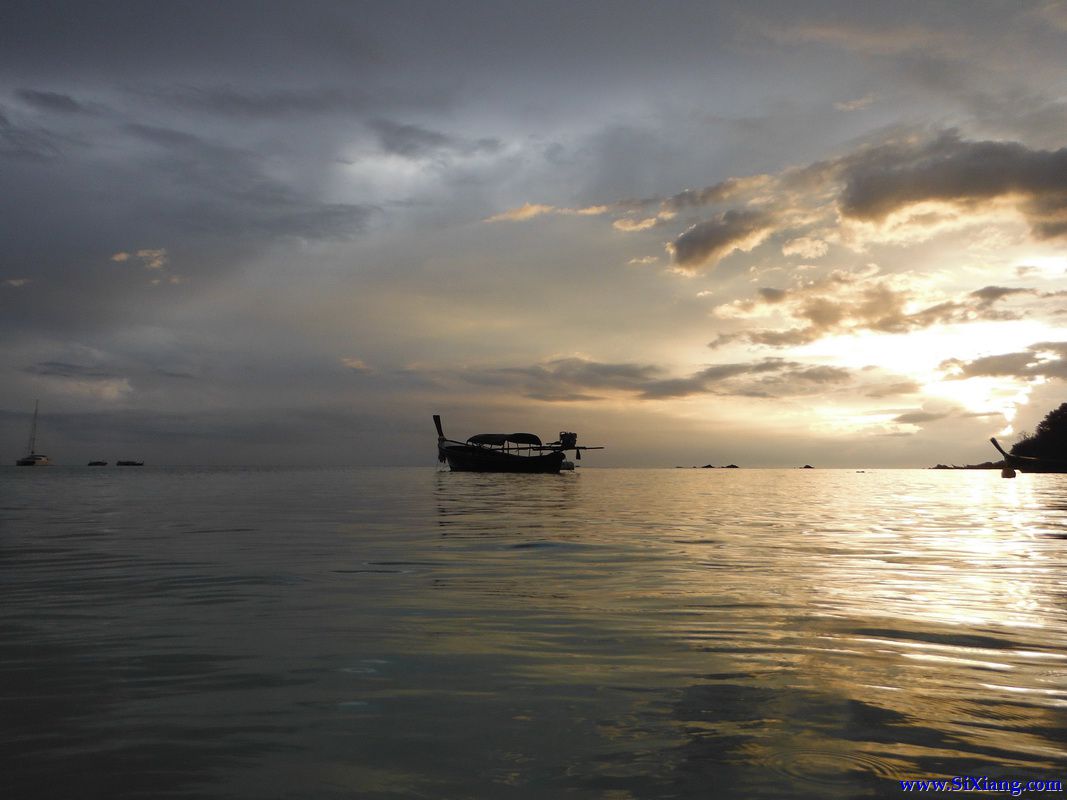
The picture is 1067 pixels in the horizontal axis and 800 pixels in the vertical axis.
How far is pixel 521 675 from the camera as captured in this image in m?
5.45

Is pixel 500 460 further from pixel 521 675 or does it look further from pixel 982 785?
pixel 982 785

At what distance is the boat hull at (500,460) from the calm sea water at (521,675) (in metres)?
56.5

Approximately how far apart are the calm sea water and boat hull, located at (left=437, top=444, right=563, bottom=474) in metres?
56.5

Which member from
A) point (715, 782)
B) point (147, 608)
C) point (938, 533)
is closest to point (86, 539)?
point (147, 608)

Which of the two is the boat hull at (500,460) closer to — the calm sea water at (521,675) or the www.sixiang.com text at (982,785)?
the calm sea water at (521,675)

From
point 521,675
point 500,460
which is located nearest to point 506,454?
point 500,460

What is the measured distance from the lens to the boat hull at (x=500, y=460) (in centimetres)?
6919

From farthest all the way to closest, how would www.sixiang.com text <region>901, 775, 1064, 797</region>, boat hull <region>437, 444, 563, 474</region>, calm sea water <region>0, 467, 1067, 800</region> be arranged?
boat hull <region>437, 444, 563, 474</region>, calm sea water <region>0, 467, 1067, 800</region>, www.sixiang.com text <region>901, 775, 1064, 797</region>

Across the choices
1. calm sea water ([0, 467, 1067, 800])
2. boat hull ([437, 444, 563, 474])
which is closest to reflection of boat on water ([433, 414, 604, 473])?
boat hull ([437, 444, 563, 474])

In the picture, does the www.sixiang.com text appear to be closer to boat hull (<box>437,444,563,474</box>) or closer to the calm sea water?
the calm sea water

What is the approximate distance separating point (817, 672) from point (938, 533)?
635 inches

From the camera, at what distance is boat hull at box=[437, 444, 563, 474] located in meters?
69.2

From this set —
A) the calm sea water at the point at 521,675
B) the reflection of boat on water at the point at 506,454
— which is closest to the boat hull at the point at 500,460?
the reflection of boat on water at the point at 506,454

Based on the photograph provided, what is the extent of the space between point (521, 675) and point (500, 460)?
2550 inches
